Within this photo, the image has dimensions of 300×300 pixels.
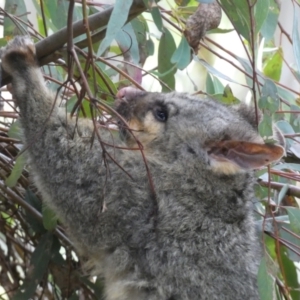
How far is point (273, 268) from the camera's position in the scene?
2289 mm

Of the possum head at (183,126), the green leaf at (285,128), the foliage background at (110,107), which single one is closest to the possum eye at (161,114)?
the possum head at (183,126)

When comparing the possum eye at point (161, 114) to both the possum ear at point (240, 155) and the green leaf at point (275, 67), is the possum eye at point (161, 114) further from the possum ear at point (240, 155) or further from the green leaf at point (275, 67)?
the green leaf at point (275, 67)

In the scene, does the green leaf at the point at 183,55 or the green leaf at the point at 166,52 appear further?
the green leaf at the point at 166,52

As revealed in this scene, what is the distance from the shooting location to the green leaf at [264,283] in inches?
86.6

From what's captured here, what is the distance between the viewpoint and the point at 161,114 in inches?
106

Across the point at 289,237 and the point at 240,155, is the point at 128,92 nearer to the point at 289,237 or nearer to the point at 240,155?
the point at 240,155

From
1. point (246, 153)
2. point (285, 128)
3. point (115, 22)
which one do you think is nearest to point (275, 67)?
point (285, 128)

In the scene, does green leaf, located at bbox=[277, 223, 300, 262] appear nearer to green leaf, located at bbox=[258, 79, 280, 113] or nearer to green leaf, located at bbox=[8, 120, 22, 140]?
green leaf, located at bbox=[258, 79, 280, 113]

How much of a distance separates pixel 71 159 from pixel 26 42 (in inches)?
16.8

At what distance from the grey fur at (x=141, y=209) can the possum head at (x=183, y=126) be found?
0.02 metres

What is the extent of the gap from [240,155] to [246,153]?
4cm

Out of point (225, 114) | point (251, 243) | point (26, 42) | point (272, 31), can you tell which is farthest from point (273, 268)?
point (26, 42)

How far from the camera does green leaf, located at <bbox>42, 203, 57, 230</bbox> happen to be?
2584 mm

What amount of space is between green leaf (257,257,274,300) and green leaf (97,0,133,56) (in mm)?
855
